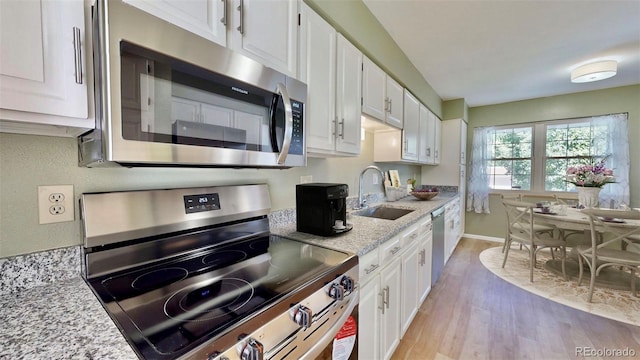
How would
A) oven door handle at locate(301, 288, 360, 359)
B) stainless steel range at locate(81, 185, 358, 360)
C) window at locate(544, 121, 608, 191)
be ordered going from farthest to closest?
window at locate(544, 121, 608, 191), oven door handle at locate(301, 288, 360, 359), stainless steel range at locate(81, 185, 358, 360)

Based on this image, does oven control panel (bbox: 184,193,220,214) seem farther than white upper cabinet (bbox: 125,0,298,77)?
Yes

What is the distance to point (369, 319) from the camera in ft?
4.12

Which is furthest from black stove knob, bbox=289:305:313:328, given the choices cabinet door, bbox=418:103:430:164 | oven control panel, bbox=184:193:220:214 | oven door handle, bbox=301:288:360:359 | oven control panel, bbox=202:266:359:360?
cabinet door, bbox=418:103:430:164

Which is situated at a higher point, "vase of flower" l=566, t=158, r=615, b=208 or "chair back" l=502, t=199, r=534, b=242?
"vase of flower" l=566, t=158, r=615, b=208

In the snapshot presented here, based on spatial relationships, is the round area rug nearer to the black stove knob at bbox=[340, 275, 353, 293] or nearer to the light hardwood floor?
the light hardwood floor

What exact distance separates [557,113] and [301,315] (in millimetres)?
5218

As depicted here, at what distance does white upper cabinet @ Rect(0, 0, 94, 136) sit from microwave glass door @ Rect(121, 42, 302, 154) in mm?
106

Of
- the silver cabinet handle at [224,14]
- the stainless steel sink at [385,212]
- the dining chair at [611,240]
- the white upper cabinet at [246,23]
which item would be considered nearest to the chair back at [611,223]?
the dining chair at [611,240]

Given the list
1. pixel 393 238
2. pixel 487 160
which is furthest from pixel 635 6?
pixel 487 160

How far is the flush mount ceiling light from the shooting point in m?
2.68

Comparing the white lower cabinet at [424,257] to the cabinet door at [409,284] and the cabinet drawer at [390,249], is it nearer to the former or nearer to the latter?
the cabinet door at [409,284]

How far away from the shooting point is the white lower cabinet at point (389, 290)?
1.23 m

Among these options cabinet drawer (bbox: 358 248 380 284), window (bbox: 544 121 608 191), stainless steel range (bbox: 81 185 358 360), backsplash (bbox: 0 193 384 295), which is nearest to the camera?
stainless steel range (bbox: 81 185 358 360)

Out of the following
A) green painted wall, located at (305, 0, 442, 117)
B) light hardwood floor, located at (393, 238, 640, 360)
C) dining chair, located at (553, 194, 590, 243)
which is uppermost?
green painted wall, located at (305, 0, 442, 117)
